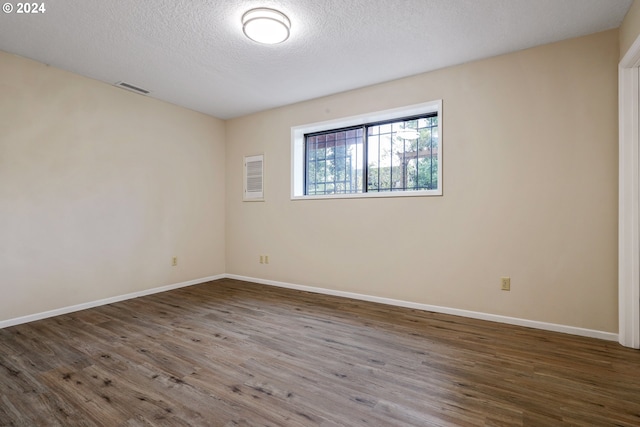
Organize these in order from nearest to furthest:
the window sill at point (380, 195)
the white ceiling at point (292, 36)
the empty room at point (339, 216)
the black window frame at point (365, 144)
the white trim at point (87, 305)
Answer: the empty room at point (339, 216), the white ceiling at point (292, 36), the white trim at point (87, 305), the window sill at point (380, 195), the black window frame at point (365, 144)

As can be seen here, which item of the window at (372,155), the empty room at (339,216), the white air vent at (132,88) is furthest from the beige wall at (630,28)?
the white air vent at (132,88)

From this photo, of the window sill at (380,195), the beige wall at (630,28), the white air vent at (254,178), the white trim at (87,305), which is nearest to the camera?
the beige wall at (630,28)

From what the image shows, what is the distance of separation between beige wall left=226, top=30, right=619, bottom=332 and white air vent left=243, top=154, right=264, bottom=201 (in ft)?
3.82

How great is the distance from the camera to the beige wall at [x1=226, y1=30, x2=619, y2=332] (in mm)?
2553

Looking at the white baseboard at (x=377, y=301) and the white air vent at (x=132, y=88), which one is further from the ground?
the white air vent at (x=132, y=88)

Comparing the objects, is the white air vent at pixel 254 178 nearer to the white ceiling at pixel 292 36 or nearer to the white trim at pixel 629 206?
the white ceiling at pixel 292 36

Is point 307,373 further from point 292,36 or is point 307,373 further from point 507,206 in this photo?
point 292,36

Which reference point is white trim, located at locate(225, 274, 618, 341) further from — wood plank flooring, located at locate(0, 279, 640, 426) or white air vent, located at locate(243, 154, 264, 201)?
white air vent, located at locate(243, 154, 264, 201)

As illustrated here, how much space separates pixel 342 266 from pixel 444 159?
5.67 ft

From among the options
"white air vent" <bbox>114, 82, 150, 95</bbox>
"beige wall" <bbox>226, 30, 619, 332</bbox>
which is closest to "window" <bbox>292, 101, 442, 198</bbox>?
"beige wall" <bbox>226, 30, 619, 332</bbox>

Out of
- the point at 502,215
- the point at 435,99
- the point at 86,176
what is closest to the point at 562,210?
the point at 502,215

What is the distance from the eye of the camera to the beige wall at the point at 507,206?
2553 mm

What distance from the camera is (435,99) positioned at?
10.6ft

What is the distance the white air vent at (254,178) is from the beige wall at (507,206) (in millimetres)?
1164
